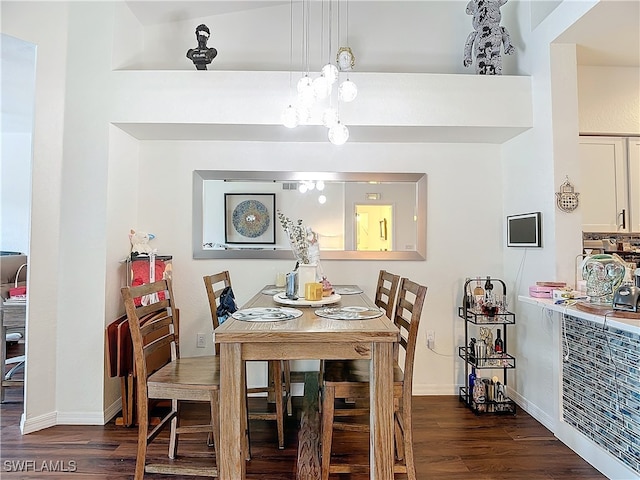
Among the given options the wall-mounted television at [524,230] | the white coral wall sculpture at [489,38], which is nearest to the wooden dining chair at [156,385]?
the wall-mounted television at [524,230]

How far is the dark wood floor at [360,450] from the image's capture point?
6.68ft

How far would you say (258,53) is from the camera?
323 cm

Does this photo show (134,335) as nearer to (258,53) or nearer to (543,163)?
(258,53)

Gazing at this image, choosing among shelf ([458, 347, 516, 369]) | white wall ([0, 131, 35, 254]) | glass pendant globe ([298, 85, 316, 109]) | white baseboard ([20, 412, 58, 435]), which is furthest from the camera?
white wall ([0, 131, 35, 254])

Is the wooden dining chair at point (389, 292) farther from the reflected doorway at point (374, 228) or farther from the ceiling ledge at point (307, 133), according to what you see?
the ceiling ledge at point (307, 133)

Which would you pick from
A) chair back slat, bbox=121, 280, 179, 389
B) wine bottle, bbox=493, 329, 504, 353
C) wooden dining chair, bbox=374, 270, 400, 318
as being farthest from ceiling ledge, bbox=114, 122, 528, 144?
wine bottle, bbox=493, 329, 504, 353

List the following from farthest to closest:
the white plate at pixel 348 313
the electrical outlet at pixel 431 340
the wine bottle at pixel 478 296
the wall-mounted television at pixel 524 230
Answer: the electrical outlet at pixel 431 340 → the wine bottle at pixel 478 296 → the wall-mounted television at pixel 524 230 → the white plate at pixel 348 313

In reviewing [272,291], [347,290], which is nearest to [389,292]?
[347,290]

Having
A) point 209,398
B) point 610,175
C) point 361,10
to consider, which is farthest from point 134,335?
point 610,175

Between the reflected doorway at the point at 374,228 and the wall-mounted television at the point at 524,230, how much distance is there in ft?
3.08

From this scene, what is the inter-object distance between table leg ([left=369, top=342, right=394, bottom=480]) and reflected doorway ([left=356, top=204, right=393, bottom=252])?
1599 mm

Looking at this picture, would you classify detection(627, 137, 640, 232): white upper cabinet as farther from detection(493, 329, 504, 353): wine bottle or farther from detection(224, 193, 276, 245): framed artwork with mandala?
detection(224, 193, 276, 245): framed artwork with mandala

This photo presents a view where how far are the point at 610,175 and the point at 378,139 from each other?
1.87 m

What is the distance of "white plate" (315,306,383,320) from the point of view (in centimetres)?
185
